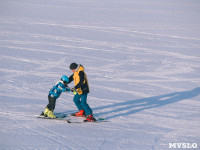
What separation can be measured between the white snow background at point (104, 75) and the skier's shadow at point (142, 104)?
27 mm

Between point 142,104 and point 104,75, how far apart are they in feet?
9.55

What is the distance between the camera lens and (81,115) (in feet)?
28.0

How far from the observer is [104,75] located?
1249 centimetres

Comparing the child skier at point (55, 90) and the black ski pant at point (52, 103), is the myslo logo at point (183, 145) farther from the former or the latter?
the black ski pant at point (52, 103)

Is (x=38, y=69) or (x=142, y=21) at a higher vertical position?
(x=142, y=21)

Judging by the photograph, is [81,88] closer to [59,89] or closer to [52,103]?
Answer: [59,89]

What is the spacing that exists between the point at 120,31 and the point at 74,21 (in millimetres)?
3793

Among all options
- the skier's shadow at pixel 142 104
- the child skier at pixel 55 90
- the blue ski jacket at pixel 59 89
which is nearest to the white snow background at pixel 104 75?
the skier's shadow at pixel 142 104

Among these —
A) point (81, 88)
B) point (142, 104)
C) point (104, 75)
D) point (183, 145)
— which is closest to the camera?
point (183, 145)

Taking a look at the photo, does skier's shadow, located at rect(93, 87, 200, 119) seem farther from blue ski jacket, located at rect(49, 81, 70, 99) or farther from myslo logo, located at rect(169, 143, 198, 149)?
myslo logo, located at rect(169, 143, 198, 149)

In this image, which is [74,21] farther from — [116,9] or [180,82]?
[180,82]

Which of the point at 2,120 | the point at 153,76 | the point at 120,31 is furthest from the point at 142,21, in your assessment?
the point at 2,120

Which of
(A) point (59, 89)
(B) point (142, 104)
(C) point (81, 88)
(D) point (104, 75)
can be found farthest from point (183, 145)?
(D) point (104, 75)

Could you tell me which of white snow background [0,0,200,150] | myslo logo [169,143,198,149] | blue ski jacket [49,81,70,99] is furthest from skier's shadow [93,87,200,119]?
myslo logo [169,143,198,149]
